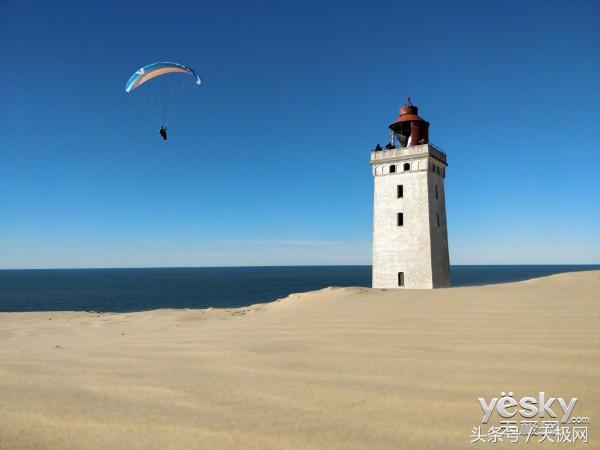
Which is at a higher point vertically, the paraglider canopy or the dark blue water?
the paraglider canopy

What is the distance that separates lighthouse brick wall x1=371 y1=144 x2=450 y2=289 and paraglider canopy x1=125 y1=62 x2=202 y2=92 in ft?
42.8

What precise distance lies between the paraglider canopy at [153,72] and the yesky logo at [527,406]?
16465mm

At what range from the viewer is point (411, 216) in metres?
21.6

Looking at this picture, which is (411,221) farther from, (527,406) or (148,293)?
(148,293)

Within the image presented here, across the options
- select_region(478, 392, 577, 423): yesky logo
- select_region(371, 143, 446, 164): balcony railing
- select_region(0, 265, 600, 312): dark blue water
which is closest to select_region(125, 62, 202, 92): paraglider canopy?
select_region(371, 143, 446, 164): balcony railing

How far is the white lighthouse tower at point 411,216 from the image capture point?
2122 cm

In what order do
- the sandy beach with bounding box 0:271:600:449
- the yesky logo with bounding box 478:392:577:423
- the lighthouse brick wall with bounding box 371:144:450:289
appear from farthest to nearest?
1. the lighthouse brick wall with bounding box 371:144:450:289
2. the yesky logo with bounding box 478:392:577:423
3. the sandy beach with bounding box 0:271:600:449

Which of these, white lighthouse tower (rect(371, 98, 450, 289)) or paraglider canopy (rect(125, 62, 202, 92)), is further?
white lighthouse tower (rect(371, 98, 450, 289))

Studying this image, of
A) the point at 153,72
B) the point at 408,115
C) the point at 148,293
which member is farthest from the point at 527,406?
the point at 148,293

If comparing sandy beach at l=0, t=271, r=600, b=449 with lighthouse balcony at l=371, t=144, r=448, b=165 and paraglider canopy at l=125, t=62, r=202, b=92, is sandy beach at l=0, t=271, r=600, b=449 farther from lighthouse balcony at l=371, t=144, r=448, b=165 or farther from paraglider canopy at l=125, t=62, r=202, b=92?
lighthouse balcony at l=371, t=144, r=448, b=165

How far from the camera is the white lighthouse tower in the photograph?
69.6 ft

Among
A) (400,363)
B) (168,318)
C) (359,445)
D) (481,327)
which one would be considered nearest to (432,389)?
(400,363)

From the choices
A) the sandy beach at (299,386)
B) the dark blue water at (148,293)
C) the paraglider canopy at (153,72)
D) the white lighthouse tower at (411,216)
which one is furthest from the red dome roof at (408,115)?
the dark blue water at (148,293)

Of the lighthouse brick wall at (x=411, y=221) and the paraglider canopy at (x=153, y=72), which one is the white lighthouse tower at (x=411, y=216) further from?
the paraglider canopy at (x=153, y=72)
